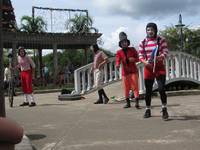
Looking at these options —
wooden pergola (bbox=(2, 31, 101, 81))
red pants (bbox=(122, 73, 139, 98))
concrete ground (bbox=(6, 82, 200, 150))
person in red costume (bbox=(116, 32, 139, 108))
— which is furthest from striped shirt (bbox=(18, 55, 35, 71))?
wooden pergola (bbox=(2, 31, 101, 81))

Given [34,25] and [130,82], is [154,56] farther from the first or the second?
[34,25]

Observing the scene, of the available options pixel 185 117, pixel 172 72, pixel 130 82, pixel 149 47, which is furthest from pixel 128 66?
pixel 172 72

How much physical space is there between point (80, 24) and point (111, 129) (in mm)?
26168

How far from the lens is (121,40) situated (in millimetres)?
10375

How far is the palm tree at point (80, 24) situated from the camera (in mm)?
32344

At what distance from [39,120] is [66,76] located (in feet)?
75.9

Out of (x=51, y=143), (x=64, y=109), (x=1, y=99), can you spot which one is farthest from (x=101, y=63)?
(x=1, y=99)

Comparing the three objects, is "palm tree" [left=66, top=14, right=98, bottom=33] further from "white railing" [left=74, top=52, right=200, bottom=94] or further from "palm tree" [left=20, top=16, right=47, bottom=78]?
"white railing" [left=74, top=52, right=200, bottom=94]

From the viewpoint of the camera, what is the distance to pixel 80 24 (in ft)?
108

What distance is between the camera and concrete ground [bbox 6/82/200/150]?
5.68m

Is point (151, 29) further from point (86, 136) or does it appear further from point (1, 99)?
point (1, 99)

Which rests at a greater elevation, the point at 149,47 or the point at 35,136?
Result: the point at 149,47

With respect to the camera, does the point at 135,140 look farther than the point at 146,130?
No

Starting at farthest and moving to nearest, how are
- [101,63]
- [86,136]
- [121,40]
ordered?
[101,63], [121,40], [86,136]
